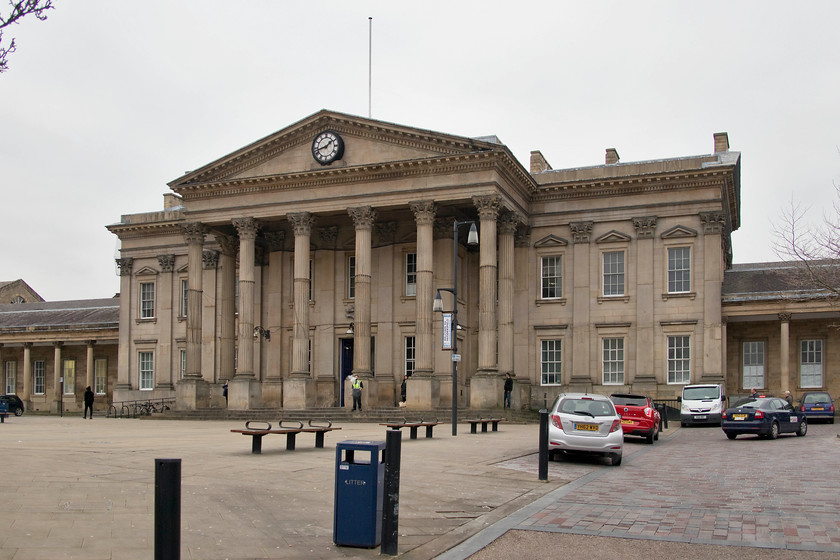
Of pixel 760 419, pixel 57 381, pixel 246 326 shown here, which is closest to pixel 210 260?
pixel 246 326

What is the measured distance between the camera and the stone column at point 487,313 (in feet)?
120

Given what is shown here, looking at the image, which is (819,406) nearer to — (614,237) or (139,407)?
(614,237)

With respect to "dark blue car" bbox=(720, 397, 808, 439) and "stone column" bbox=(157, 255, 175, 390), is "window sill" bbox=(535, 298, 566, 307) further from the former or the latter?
"stone column" bbox=(157, 255, 175, 390)

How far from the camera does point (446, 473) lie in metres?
16.4

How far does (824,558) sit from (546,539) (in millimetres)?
2976

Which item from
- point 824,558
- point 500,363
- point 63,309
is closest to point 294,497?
point 824,558

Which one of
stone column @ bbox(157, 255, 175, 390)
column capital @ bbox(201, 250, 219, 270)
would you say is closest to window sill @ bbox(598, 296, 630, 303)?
column capital @ bbox(201, 250, 219, 270)

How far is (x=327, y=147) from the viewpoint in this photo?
39906mm

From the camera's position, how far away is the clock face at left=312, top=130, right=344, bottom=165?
39.6 metres

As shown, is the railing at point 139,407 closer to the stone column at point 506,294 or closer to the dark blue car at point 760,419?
the stone column at point 506,294

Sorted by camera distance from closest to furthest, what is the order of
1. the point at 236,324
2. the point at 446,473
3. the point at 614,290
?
the point at 446,473
the point at 614,290
the point at 236,324

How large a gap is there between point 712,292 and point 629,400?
13.7m

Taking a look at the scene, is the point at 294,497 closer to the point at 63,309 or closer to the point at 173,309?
the point at 173,309

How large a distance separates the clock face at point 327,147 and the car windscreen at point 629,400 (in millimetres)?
18342
